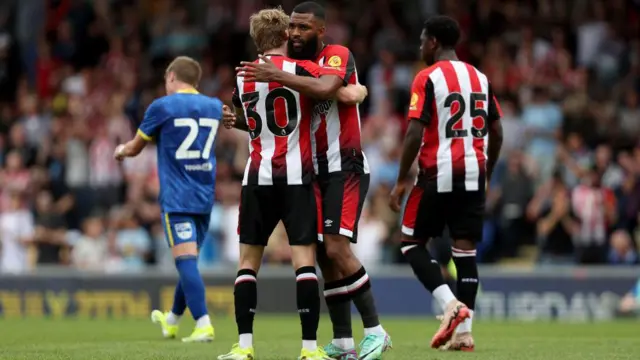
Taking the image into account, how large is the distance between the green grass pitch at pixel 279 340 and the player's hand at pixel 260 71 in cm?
209

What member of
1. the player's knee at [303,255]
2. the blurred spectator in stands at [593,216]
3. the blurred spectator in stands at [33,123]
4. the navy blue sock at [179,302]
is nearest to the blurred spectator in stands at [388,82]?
the blurred spectator in stands at [593,216]

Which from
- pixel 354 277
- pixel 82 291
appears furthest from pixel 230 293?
pixel 354 277

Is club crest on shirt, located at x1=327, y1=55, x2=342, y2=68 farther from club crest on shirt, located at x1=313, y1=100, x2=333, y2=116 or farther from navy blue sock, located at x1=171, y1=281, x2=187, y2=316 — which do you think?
navy blue sock, located at x1=171, y1=281, x2=187, y2=316

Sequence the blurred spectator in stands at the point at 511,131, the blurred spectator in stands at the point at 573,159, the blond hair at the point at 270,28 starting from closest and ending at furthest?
the blond hair at the point at 270,28, the blurred spectator in stands at the point at 573,159, the blurred spectator in stands at the point at 511,131

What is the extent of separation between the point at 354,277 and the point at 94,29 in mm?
15290

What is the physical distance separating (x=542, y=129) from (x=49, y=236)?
754 cm

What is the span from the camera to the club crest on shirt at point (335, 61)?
8.66 m

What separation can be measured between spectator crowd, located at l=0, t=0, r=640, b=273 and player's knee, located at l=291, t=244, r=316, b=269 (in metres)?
9.21

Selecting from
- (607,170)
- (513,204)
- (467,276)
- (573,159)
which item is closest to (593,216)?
(607,170)

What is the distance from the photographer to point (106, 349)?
394 inches

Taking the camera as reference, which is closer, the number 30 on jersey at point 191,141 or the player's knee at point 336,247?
the player's knee at point 336,247

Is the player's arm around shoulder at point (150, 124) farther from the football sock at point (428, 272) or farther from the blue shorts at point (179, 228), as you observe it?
the football sock at point (428, 272)

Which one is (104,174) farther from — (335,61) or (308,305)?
(308,305)

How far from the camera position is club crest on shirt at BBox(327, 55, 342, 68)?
866cm
